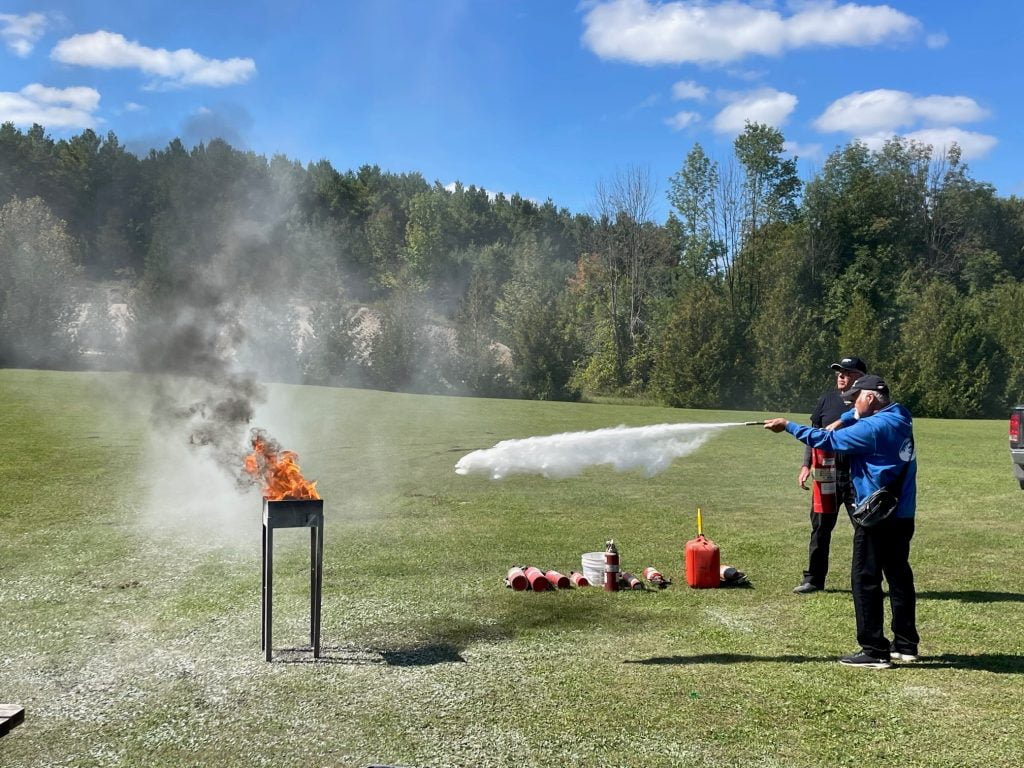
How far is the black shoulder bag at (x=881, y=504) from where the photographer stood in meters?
6.26

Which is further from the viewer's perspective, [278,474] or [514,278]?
[514,278]

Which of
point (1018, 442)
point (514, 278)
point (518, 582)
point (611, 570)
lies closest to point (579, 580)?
point (611, 570)

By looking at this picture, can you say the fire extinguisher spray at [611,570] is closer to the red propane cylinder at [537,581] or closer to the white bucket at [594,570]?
the white bucket at [594,570]

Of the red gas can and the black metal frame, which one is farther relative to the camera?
the red gas can

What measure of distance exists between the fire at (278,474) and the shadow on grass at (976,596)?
6100 millimetres

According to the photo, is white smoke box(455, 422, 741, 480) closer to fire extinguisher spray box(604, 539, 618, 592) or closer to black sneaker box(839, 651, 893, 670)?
fire extinguisher spray box(604, 539, 618, 592)

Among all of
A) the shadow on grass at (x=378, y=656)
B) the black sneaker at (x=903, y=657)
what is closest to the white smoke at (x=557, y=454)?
the shadow on grass at (x=378, y=656)

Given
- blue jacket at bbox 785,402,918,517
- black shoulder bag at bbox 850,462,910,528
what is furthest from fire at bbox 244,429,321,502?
black shoulder bag at bbox 850,462,910,528

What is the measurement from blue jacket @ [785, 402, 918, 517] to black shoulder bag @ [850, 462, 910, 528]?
1.6 inches

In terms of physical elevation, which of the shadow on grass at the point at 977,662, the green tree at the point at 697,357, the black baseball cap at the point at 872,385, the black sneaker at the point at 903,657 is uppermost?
the green tree at the point at 697,357

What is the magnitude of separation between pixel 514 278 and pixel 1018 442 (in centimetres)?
5948

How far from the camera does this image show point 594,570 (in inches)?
339

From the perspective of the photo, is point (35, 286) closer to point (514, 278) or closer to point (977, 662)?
point (977, 662)

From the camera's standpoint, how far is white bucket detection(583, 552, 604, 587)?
8.57 metres
